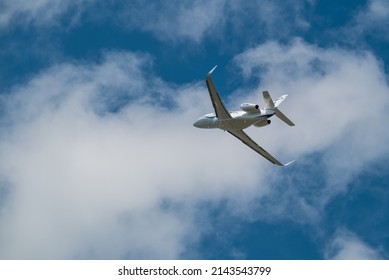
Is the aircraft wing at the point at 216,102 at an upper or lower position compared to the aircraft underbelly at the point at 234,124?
upper

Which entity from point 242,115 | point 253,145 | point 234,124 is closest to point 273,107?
point 242,115

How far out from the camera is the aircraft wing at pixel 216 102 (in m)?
86.9

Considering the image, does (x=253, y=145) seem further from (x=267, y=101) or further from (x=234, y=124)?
(x=267, y=101)

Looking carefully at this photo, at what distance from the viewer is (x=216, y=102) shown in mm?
90438

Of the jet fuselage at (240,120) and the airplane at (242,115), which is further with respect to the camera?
the jet fuselage at (240,120)

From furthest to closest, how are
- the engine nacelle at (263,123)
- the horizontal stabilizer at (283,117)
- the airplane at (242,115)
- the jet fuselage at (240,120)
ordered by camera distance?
the engine nacelle at (263,123) < the horizontal stabilizer at (283,117) < the jet fuselage at (240,120) < the airplane at (242,115)

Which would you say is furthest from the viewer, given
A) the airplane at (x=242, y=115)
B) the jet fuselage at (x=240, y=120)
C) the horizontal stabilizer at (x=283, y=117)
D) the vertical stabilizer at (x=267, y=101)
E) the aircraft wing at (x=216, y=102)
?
the horizontal stabilizer at (x=283, y=117)

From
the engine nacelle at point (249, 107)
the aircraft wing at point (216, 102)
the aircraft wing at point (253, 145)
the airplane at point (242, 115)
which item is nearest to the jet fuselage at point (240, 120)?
the airplane at point (242, 115)

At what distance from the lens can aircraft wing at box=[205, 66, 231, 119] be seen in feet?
285

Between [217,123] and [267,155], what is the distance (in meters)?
11.8

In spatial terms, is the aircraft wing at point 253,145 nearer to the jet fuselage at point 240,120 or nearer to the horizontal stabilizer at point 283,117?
the jet fuselage at point 240,120
